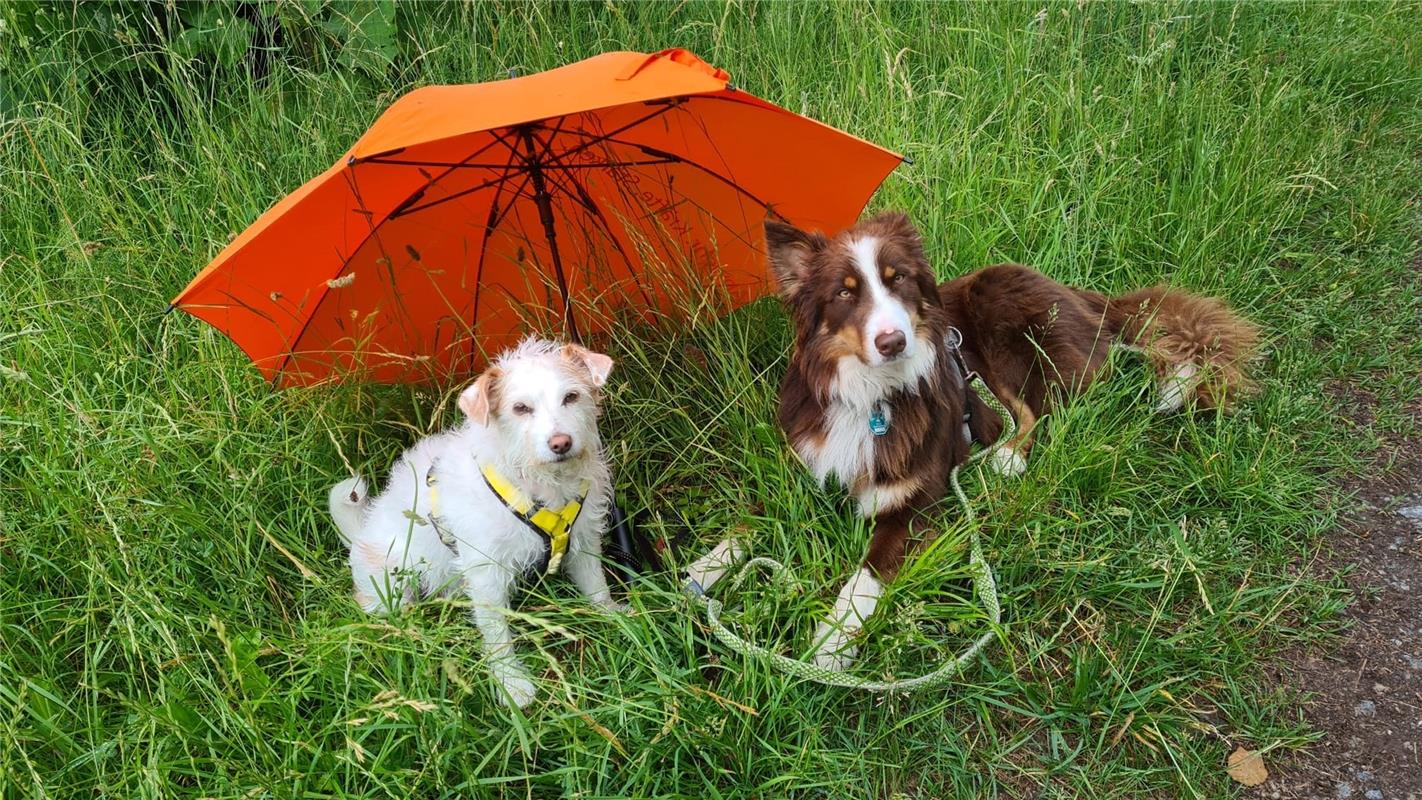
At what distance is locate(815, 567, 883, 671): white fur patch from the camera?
2400mm

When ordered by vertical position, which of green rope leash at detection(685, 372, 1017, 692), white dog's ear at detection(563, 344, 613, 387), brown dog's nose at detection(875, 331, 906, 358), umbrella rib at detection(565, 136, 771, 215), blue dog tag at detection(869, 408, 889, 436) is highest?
umbrella rib at detection(565, 136, 771, 215)

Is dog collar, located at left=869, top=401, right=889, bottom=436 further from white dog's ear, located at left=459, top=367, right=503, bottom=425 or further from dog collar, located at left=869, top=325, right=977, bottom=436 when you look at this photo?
white dog's ear, located at left=459, top=367, right=503, bottom=425

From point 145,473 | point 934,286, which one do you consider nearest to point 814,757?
point 934,286

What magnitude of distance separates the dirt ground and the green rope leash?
2.69 ft

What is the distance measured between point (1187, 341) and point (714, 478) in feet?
6.29

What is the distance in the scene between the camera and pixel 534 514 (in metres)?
2.49

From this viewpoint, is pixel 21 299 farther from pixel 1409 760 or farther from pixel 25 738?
pixel 1409 760

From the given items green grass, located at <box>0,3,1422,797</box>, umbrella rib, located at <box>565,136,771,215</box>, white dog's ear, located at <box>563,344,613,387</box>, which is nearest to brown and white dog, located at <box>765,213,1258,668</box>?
green grass, located at <box>0,3,1422,797</box>

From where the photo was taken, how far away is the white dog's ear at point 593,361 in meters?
2.47

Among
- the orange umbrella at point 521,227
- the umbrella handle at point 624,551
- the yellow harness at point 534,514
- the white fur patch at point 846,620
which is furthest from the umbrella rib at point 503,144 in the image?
the white fur patch at point 846,620

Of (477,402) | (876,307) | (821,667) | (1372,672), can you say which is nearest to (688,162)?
(876,307)

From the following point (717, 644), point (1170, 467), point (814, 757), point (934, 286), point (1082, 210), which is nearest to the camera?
point (814, 757)

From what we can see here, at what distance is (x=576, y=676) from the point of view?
230 cm

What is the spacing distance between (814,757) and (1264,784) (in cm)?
122
